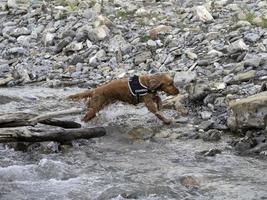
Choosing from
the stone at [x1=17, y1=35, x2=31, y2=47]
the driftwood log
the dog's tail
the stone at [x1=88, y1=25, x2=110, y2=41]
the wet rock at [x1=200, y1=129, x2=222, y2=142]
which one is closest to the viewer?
the driftwood log

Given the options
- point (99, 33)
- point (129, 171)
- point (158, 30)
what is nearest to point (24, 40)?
point (99, 33)

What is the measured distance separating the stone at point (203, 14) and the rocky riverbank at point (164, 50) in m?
0.04

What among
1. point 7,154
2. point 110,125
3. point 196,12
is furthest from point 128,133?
point 196,12

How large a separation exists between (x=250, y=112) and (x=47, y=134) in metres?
3.16

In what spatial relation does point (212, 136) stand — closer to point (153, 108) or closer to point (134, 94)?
point (153, 108)

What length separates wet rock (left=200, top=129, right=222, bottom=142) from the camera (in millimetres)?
8688

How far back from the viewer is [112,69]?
13891 millimetres

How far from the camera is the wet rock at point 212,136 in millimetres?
8688

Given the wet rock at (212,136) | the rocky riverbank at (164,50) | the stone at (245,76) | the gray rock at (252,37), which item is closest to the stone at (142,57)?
the rocky riverbank at (164,50)

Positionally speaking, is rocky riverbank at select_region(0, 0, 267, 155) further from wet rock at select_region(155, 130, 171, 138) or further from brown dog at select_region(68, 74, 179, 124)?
brown dog at select_region(68, 74, 179, 124)

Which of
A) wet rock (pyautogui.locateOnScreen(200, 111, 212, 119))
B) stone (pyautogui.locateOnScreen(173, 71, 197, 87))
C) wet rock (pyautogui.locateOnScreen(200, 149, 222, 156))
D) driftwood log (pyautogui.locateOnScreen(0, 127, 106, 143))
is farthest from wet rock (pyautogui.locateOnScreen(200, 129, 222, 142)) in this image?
stone (pyautogui.locateOnScreen(173, 71, 197, 87))

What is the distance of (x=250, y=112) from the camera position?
8.36 metres

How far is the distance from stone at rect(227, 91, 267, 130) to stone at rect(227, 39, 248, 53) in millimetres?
3972

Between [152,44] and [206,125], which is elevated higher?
[152,44]
